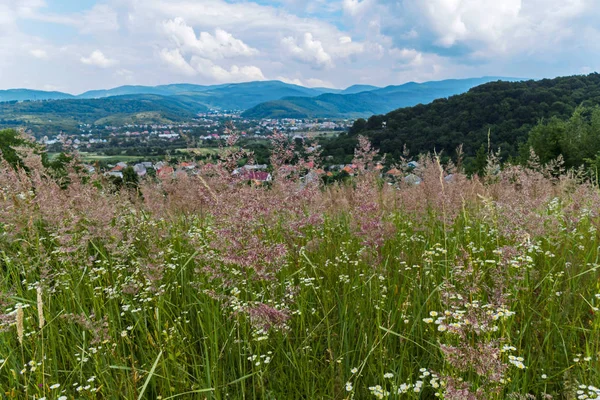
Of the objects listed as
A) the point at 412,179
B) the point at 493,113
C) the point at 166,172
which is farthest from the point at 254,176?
the point at 493,113

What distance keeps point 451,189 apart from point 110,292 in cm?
424

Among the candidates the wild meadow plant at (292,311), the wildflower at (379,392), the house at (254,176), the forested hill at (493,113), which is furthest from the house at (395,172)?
the forested hill at (493,113)

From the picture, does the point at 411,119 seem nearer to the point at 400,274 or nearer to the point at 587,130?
the point at 587,130

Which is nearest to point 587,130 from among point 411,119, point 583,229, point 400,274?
point 411,119

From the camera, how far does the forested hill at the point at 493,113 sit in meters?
61.7

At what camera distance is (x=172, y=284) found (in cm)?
381

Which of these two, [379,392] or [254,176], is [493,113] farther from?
[379,392]

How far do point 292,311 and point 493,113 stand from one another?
278ft

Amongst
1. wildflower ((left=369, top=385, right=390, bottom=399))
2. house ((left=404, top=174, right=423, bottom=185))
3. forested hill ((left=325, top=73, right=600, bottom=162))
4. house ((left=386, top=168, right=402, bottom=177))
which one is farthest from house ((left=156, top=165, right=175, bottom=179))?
forested hill ((left=325, top=73, right=600, bottom=162))

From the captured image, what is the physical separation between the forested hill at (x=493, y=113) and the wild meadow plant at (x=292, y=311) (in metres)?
54.5

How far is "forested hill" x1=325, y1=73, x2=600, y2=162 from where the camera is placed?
202ft

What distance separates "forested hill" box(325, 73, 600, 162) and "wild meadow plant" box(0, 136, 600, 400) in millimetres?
54485

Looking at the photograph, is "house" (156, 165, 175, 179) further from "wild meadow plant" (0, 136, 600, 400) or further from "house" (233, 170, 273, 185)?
"house" (233, 170, 273, 185)

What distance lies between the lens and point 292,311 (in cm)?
333
